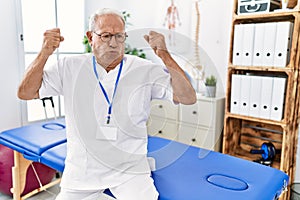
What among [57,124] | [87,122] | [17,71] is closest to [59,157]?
[87,122]

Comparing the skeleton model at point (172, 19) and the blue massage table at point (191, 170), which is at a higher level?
the skeleton model at point (172, 19)

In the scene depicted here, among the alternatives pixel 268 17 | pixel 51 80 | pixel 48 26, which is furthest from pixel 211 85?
pixel 48 26

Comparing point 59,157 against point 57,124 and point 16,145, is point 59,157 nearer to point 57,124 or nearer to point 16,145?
point 16,145

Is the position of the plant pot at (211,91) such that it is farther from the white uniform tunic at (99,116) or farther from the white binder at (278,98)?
the white uniform tunic at (99,116)

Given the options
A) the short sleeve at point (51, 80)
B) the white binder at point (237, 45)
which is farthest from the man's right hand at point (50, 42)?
the white binder at point (237, 45)

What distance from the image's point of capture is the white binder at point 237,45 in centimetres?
209

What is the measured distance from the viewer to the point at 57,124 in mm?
2057

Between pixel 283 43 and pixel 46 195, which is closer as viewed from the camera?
pixel 283 43

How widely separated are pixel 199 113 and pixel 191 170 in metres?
1.23

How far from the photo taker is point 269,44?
195 centimetres

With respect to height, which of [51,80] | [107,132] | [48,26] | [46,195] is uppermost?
[48,26]

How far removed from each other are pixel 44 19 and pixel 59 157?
1876 mm

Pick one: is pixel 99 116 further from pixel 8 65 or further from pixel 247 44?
pixel 8 65

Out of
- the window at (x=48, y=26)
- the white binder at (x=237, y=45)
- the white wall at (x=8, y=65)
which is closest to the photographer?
the white binder at (x=237, y=45)
